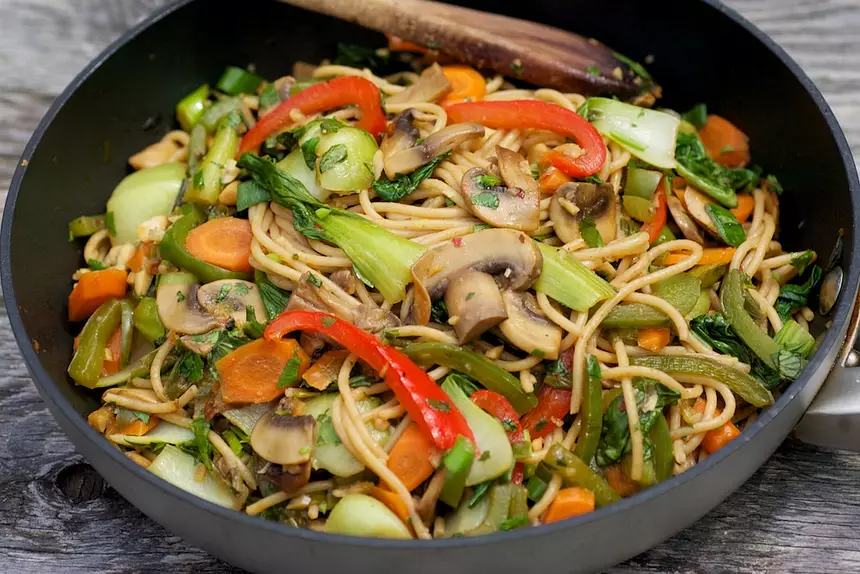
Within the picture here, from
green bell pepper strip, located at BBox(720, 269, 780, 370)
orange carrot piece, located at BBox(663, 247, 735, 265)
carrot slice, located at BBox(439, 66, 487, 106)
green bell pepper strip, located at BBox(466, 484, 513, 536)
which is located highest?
carrot slice, located at BBox(439, 66, 487, 106)

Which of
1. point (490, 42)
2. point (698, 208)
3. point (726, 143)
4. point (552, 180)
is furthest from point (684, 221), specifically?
point (490, 42)

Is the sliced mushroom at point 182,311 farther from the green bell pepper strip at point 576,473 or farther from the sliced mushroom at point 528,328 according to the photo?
the green bell pepper strip at point 576,473

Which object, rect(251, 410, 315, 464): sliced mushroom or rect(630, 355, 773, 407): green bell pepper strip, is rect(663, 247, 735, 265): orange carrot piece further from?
rect(251, 410, 315, 464): sliced mushroom

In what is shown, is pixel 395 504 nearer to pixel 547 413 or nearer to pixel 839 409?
pixel 547 413

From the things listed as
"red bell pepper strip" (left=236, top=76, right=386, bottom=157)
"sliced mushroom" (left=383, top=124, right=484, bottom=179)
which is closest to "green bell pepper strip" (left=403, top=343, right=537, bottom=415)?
"sliced mushroom" (left=383, top=124, right=484, bottom=179)

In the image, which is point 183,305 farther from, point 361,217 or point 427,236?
point 427,236

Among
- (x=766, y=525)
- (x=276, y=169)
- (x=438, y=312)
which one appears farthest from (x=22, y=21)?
(x=766, y=525)

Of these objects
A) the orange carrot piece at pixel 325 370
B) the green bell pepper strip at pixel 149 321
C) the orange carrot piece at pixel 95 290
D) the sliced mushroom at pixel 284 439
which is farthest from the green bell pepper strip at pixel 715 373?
the orange carrot piece at pixel 95 290

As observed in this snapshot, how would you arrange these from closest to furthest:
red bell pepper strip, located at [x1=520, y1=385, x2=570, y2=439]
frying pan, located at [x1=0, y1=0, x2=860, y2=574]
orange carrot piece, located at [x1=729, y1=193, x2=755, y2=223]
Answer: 1. frying pan, located at [x1=0, y1=0, x2=860, y2=574]
2. red bell pepper strip, located at [x1=520, y1=385, x2=570, y2=439]
3. orange carrot piece, located at [x1=729, y1=193, x2=755, y2=223]
